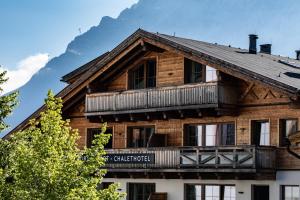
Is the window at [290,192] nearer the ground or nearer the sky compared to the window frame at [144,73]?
nearer the ground

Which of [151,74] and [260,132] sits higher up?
[151,74]

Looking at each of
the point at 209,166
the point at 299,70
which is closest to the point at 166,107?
the point at 209,166

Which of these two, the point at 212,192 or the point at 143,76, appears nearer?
the point at 212,192

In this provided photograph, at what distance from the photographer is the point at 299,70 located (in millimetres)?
36875

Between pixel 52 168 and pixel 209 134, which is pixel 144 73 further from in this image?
pixel 52 168

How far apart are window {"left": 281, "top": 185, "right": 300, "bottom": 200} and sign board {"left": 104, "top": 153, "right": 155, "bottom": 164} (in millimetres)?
6539

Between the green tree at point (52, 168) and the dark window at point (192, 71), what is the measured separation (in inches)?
478

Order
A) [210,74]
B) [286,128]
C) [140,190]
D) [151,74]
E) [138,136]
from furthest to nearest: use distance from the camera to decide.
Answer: [138,136], [151,74], [140,190], [210,74], [286,128]

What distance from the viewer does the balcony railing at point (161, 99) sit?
33750 mm

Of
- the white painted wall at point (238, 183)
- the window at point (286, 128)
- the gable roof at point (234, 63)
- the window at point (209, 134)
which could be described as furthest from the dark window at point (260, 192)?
the gable roof at point (234, 63)

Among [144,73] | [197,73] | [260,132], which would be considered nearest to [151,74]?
[144,73]

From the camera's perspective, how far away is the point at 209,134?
116 feet

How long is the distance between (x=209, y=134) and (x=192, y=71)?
3.16 m

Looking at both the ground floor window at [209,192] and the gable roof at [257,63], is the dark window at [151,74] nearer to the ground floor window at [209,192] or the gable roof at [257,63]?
the gable roof at [257,63]
